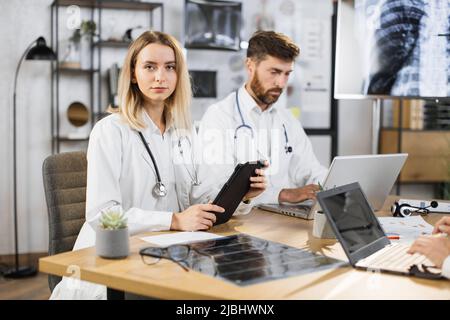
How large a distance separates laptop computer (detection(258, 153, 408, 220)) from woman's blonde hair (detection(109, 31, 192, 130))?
0.55 metres

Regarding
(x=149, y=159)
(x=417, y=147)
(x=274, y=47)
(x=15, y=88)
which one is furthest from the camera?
(x=417, y=147)

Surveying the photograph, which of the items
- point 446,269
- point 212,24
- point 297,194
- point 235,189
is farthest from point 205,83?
point 446,269

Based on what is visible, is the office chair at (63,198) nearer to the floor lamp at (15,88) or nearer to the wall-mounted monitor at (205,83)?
the floor lamp at (15,88)

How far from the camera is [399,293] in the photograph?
4.34ft

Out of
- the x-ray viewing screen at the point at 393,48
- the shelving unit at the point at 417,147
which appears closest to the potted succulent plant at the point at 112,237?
the x-ray viewing screen at the point at 393,48

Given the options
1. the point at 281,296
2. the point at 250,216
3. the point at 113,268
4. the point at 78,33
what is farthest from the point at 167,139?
the point at 78,33

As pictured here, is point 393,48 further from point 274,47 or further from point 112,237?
point 112,237

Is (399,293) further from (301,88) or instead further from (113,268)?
(301,88)

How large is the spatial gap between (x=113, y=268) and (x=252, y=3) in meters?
3.69

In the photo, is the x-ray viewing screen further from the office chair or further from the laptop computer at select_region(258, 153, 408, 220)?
the office chair

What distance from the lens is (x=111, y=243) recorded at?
1.54 m

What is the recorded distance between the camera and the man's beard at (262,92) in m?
3.03

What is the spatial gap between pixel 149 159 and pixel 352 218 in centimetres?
80

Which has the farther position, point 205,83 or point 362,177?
point 205,83
